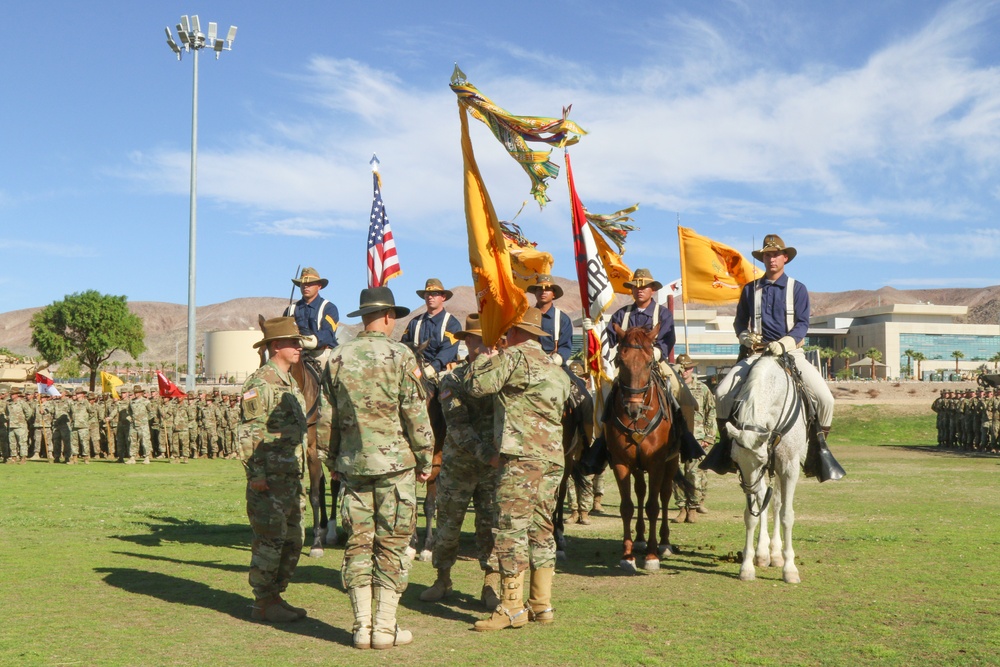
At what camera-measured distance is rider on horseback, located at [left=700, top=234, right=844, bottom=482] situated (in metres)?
9.12

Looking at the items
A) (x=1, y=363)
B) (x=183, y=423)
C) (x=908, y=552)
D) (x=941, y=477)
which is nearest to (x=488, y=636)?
(x=908, y=552)

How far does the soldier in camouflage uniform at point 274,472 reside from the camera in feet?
23.5

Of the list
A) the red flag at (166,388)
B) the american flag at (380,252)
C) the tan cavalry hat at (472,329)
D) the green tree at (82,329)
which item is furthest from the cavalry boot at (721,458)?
the green tree at (82,329)

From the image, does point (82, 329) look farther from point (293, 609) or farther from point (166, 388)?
point (293, 609)

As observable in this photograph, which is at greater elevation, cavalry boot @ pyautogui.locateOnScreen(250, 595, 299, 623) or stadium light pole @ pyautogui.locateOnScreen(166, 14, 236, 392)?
stadium light pole @ pyautogui.locateOnScreen(166, 14, 236, 392)

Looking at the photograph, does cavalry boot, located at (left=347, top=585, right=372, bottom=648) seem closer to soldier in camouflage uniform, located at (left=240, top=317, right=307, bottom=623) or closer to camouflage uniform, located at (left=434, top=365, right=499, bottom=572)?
soldier in camouflage uniform, located at (left=240, top=317, right=307, bottom=623)

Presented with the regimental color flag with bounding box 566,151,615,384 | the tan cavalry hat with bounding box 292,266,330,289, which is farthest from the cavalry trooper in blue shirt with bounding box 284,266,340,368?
the regimental color flag with bounding box 566,151,615,384

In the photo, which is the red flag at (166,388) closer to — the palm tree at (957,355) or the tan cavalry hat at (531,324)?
the tan cavalry hat at (531,324)

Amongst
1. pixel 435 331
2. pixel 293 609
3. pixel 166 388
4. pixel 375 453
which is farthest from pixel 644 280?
pixel 166 388

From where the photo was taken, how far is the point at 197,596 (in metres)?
8.09

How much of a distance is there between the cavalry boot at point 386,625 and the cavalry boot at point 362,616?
57 millimetres

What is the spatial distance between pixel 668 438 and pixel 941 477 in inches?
Result: 561

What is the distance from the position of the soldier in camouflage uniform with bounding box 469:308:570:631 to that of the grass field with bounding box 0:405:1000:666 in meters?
0.28

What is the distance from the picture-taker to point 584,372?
1069 centimetres
